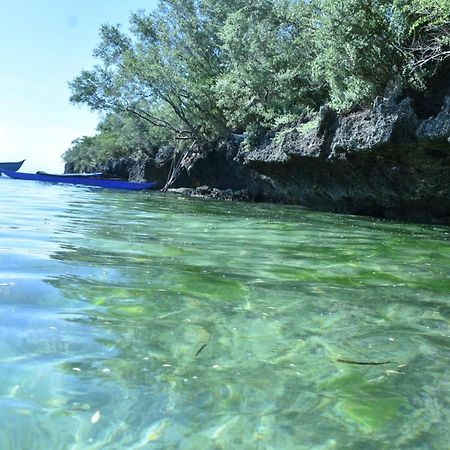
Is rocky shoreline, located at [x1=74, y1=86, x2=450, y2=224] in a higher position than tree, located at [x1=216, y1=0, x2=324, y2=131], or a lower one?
lower

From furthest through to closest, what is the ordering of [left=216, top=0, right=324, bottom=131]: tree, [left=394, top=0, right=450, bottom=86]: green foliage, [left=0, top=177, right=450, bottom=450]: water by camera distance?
1. [left=216, top=0, right=324, bottom=131]: tree
2. [left=394, top=0, right=450, bottom=86]: green foliage
3. [left=0, top=177, right=450, bottom=450]: water

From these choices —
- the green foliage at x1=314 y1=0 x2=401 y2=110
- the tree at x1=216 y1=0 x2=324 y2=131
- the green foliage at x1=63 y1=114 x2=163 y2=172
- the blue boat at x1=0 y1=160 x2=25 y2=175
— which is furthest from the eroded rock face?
the blue boat at x1=0 y1=160 x2=25 y2=175

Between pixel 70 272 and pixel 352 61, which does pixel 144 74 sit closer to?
pixel 352 61

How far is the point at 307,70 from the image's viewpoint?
59.6 feet

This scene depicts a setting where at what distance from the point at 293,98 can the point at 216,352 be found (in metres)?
17.4

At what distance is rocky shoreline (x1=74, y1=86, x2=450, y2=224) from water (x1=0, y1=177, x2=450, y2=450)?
8.00 meters

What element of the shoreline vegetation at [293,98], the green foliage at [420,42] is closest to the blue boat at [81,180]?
the shoreline vegetation at [293,98]

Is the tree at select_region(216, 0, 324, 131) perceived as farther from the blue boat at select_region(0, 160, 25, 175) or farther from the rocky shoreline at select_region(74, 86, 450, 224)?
the blue boat at select_region(0, 160, 25, 175)

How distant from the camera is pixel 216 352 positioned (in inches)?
107

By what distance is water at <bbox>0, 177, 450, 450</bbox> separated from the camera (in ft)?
6.46

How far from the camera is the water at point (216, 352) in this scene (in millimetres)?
1970

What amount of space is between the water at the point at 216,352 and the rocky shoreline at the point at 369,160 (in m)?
8.00

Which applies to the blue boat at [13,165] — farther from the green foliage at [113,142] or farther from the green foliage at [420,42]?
the green foliage at [420,42]

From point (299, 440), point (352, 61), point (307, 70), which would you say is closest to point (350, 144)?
point (352, 61)
